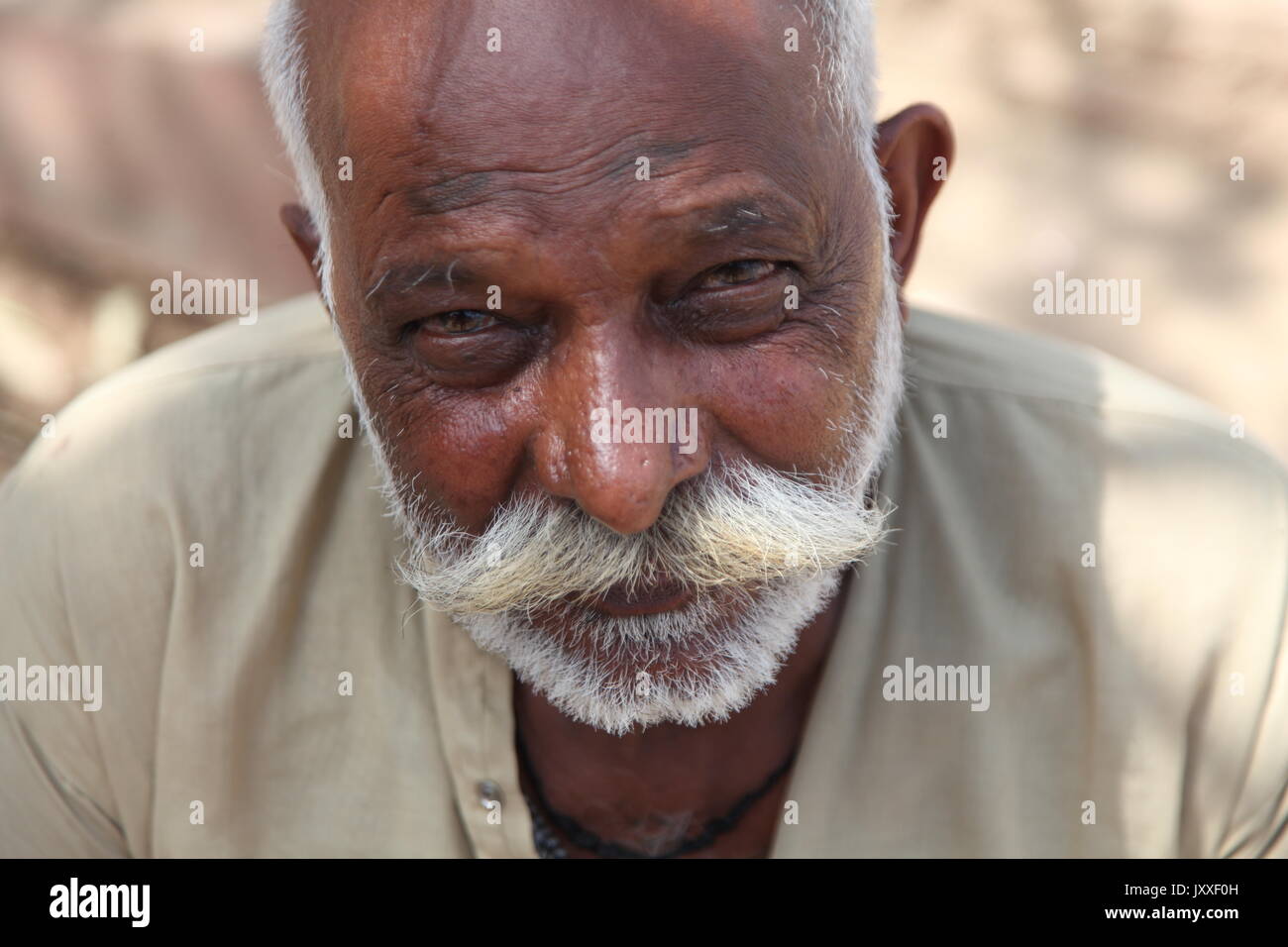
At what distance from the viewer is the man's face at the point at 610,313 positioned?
1.66 metres

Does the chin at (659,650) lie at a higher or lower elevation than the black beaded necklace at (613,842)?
higher

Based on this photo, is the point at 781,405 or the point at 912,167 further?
the point at 912,167

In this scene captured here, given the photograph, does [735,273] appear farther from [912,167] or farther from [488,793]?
[488,793]

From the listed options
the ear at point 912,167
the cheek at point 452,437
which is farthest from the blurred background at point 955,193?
the cheek at point 452,437

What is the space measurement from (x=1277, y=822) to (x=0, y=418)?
398cm

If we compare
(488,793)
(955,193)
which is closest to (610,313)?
(488,793)

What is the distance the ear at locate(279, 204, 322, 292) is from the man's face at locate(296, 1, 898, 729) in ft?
0.89

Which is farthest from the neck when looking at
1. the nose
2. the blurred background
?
the blurred background

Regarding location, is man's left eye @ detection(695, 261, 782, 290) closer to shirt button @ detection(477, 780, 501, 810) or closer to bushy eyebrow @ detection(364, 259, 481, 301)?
bushy eyebrow @ detection(364, 259, 481, 301)

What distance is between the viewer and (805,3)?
70.9 inches

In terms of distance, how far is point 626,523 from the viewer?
1666 mm

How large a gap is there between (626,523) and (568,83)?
561 millimetres

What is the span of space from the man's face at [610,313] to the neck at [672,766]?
301 mm

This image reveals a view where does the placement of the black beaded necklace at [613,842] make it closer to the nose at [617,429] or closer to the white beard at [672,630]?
the white beard at [672,630]
